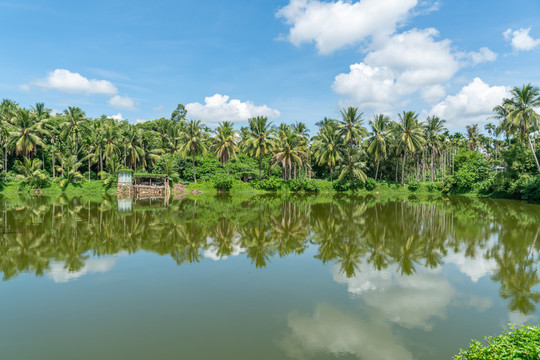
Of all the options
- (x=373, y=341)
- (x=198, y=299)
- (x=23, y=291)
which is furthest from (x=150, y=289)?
(x=373, y=341)

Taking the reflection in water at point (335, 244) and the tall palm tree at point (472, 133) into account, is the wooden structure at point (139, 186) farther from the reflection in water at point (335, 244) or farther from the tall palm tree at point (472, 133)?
the tall palm tree at point (472, 133)

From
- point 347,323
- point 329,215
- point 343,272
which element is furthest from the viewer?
point 329,215

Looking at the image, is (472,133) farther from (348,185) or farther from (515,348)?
(515,348)

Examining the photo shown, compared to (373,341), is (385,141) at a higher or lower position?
higher

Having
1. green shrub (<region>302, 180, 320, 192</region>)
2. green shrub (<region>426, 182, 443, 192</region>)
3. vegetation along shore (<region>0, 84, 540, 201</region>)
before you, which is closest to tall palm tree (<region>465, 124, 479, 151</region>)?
vegetation along shore (<region>0, 84, 540, 201</region>)

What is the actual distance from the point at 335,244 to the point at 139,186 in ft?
122

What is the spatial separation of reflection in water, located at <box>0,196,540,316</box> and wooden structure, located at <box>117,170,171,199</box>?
1945 cm

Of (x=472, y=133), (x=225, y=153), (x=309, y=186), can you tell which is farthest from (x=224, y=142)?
(x=472, y=133)

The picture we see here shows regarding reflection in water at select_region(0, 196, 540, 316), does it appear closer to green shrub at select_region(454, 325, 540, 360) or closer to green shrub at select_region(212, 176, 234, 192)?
green shrub at select_region(454, 325, 540, 360)

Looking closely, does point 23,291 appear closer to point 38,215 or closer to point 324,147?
point 38,215

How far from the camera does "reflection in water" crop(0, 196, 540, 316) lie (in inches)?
404

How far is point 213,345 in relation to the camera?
652 cm

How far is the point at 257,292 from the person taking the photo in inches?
372

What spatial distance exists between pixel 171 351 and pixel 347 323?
4057 millimetres
